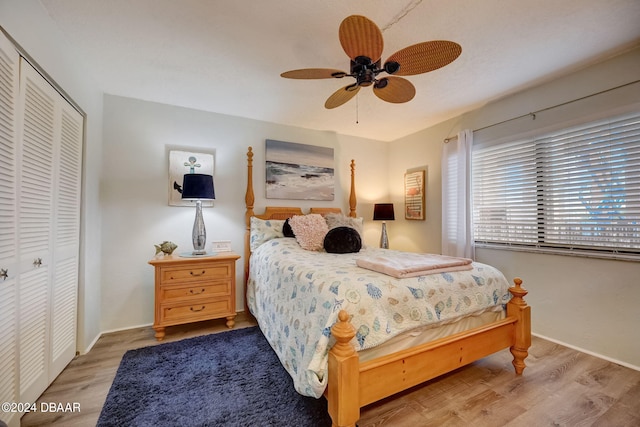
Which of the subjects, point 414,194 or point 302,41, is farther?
point 414,194

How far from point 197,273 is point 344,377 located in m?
1.83

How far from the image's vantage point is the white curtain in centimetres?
291

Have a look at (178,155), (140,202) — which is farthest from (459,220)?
(140,202)

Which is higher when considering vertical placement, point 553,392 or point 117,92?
point 117,92

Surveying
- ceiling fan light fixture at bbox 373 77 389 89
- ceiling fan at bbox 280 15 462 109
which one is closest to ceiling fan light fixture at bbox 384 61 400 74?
ceiling fan at bbox 280 15 462 109

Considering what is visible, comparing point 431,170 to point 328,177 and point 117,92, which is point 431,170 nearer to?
point 328,177

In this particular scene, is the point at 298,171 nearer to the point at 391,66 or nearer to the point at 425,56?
the point at 391,66

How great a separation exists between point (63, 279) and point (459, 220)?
3.70 meters

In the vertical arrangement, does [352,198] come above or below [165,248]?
above

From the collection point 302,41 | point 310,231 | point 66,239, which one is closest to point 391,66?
point 302,41

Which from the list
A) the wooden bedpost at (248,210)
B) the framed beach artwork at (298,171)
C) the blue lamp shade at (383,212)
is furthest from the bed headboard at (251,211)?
the blue lamp shade at (383,212)

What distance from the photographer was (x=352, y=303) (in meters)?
1.26

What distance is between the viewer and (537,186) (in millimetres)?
2441

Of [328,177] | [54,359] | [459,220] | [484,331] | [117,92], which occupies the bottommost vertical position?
[54,359]
